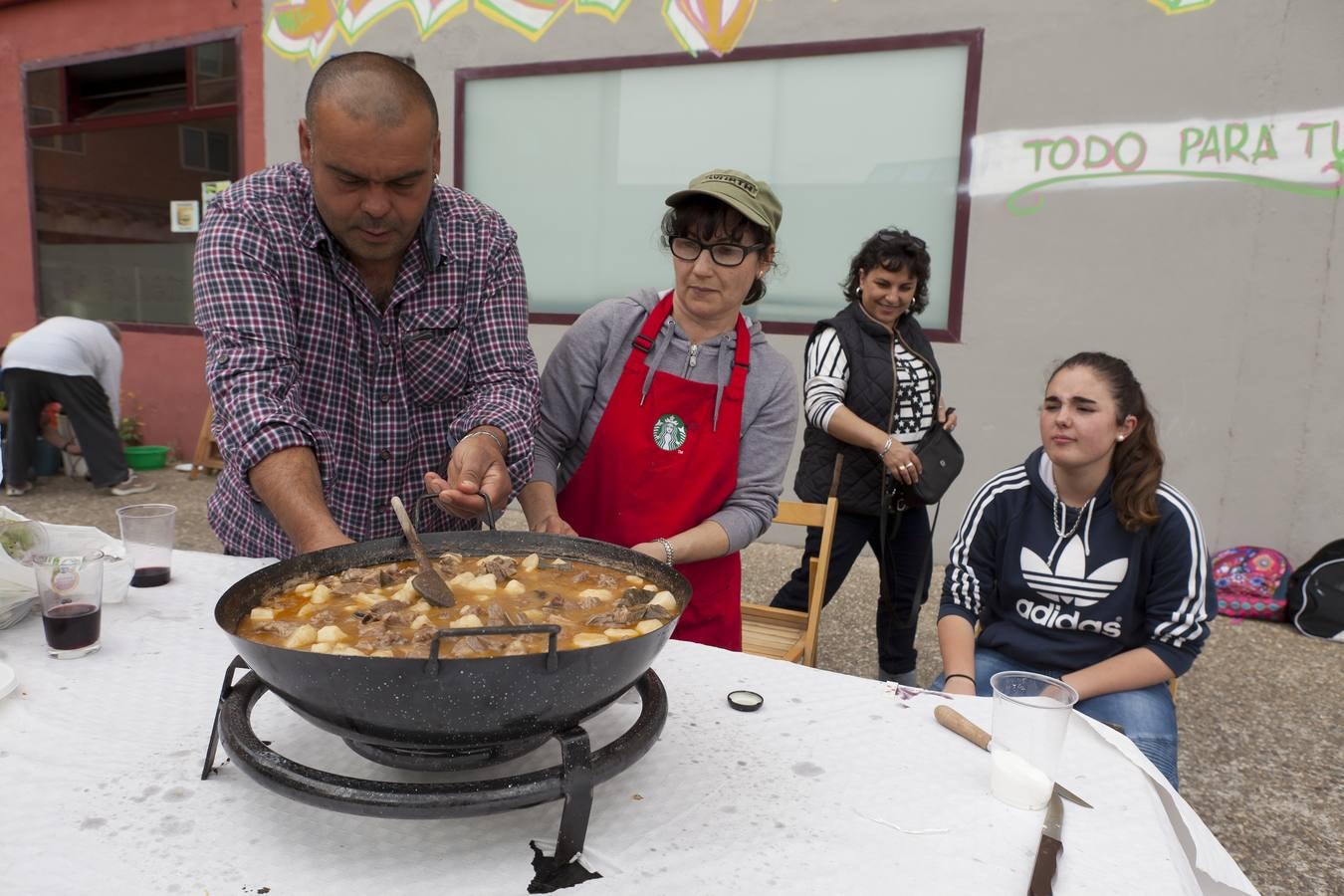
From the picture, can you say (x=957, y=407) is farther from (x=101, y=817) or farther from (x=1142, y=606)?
(x=101, y=817)

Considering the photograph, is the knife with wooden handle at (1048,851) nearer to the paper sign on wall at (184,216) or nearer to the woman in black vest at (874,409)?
the woman in black vest at (874,409)

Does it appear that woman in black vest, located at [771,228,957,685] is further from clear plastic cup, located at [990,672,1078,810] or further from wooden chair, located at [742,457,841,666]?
clear plastic cup, located at [990,672,1078,810]

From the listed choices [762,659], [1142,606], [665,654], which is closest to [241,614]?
[665,654]

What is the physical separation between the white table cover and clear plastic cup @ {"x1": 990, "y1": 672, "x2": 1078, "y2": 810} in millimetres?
34

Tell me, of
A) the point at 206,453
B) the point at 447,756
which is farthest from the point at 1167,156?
the point at 206,453

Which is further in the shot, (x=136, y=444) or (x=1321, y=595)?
(x=136, y=444)

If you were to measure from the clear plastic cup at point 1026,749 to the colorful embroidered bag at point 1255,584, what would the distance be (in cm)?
437

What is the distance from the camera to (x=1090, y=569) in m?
2.49

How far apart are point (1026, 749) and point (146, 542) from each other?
75.9 inches

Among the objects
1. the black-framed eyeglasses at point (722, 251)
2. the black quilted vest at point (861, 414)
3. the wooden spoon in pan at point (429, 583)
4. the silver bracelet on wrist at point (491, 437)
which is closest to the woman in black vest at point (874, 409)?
the black quilted vest at point (861, 414)

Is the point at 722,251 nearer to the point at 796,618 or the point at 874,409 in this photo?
the point at 796,618

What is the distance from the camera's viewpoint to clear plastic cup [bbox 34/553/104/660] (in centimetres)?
163

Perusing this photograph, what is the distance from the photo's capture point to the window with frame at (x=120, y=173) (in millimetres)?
8148

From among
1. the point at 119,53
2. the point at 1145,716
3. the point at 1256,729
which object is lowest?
the point at 1256,729
